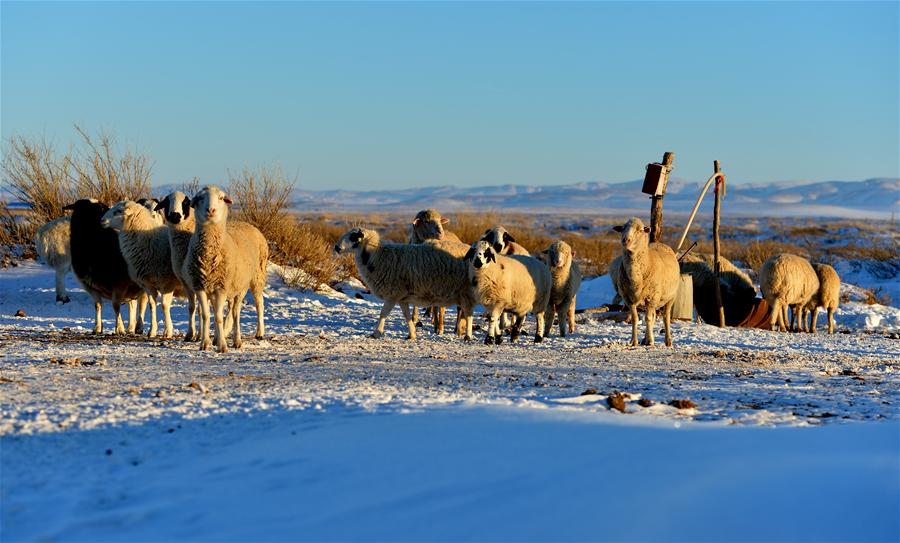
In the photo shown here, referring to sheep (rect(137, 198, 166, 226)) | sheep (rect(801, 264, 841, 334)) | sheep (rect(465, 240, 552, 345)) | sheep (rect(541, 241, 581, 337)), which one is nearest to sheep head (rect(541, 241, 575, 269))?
sheep (rect(541, 241, 581, 337))

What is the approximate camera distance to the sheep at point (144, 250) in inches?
506

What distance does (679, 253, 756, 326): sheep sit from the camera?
19.6 metres

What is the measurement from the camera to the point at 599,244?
31922 millimetres

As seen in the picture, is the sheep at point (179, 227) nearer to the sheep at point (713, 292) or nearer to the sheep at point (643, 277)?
the sheep at point (643, 277)

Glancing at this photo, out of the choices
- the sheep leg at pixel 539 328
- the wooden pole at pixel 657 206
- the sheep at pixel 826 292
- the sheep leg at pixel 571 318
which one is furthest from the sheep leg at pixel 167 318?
the sheep at pixel 826 292

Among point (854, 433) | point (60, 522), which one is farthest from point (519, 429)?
point (60, 522)

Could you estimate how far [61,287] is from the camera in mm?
16859

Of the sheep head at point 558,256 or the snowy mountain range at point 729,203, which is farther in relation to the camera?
the snowy mountain range at point 729,203

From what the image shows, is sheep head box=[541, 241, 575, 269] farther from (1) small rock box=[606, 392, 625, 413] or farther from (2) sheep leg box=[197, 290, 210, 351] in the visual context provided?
(1) small rock box=[606, 392, 625, 413]

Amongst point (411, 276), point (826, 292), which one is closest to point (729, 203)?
point (826, 292)

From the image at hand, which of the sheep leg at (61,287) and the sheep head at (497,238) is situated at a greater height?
the sheep head at (497,238)

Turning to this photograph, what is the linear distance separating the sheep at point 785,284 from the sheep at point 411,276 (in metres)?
7.47

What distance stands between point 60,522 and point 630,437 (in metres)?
3.16

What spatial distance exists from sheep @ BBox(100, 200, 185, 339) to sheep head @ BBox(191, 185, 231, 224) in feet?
5.17
